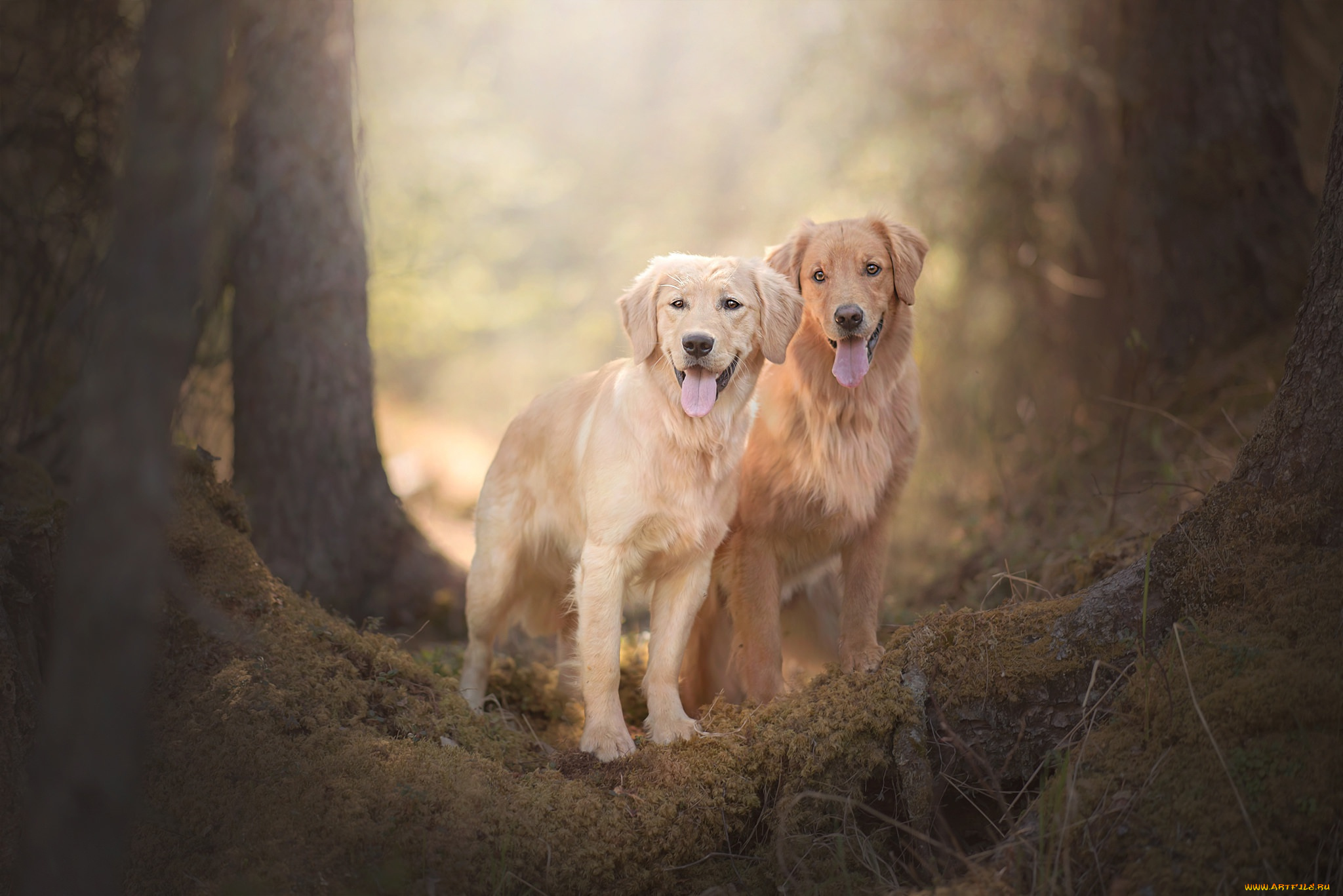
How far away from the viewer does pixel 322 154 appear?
5176 mm

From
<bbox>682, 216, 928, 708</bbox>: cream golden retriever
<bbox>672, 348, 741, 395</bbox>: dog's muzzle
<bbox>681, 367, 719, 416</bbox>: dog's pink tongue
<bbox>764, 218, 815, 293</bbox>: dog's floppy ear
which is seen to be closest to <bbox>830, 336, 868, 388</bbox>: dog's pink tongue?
<bbox>682, 216, 928, 708</bbox>: cream golden retriever

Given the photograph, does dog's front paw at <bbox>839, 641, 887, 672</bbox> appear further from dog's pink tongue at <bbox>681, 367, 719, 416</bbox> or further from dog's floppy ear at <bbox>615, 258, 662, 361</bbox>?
dog's floppy ear at <bbox>615, 258, 662, 361</bbox>

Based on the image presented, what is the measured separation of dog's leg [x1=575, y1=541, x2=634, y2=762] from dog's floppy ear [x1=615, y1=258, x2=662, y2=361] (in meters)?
0.85

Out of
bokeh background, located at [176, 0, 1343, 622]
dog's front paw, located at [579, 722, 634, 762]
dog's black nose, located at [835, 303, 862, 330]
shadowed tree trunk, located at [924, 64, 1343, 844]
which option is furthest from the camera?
bokeh background, located at [176, 0, 1343, 622]

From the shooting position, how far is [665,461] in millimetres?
3512

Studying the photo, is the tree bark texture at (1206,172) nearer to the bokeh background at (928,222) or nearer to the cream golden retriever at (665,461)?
the bokeh background at (928,222)

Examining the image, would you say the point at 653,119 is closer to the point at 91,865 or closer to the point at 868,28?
the point at 868,28

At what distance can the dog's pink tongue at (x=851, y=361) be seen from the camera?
149 inches

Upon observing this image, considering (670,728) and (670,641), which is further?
(670,641)

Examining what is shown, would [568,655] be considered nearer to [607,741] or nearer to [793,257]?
[607,741]

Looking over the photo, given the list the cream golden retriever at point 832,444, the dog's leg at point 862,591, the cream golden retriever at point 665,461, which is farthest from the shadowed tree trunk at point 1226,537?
the cream golden retriever at point 665,461

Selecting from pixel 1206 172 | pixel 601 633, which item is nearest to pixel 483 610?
pixel 601 633

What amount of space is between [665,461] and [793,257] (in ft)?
4.06

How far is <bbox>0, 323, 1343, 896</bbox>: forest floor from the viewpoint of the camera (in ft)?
7.25
